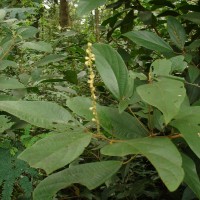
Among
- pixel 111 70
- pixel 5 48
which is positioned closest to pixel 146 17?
pixel 5 48

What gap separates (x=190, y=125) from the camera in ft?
2.54

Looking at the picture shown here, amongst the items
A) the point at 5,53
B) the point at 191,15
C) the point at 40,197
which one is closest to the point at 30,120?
the point at 40,197

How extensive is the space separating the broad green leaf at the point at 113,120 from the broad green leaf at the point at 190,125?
109mm

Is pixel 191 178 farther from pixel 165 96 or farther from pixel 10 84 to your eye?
pixel 10 84

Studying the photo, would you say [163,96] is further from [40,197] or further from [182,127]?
[40,197]

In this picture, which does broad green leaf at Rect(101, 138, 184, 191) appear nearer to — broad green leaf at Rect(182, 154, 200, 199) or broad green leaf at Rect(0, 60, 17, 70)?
broad green leaf at Rect(182, 154, 200, 199)

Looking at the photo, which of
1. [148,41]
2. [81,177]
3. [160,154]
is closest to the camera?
[160,154]

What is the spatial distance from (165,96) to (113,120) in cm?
19

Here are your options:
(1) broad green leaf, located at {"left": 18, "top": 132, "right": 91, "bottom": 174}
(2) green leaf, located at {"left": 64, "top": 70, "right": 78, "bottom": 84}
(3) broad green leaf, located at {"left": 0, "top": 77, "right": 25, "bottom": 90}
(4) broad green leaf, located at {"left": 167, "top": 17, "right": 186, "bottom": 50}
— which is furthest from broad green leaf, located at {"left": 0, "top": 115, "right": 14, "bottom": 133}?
(4) broad green leaf, located at {"left": 167, "top": 17, "right": 186, "bottom": 50}

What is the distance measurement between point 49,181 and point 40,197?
4 cm

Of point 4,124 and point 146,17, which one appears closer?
point 4,124

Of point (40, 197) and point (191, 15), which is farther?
point (191, 15)

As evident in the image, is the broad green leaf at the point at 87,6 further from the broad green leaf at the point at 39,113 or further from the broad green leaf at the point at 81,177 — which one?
the broad green leaf at the point at 81,177

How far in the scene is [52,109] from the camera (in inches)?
31.7
